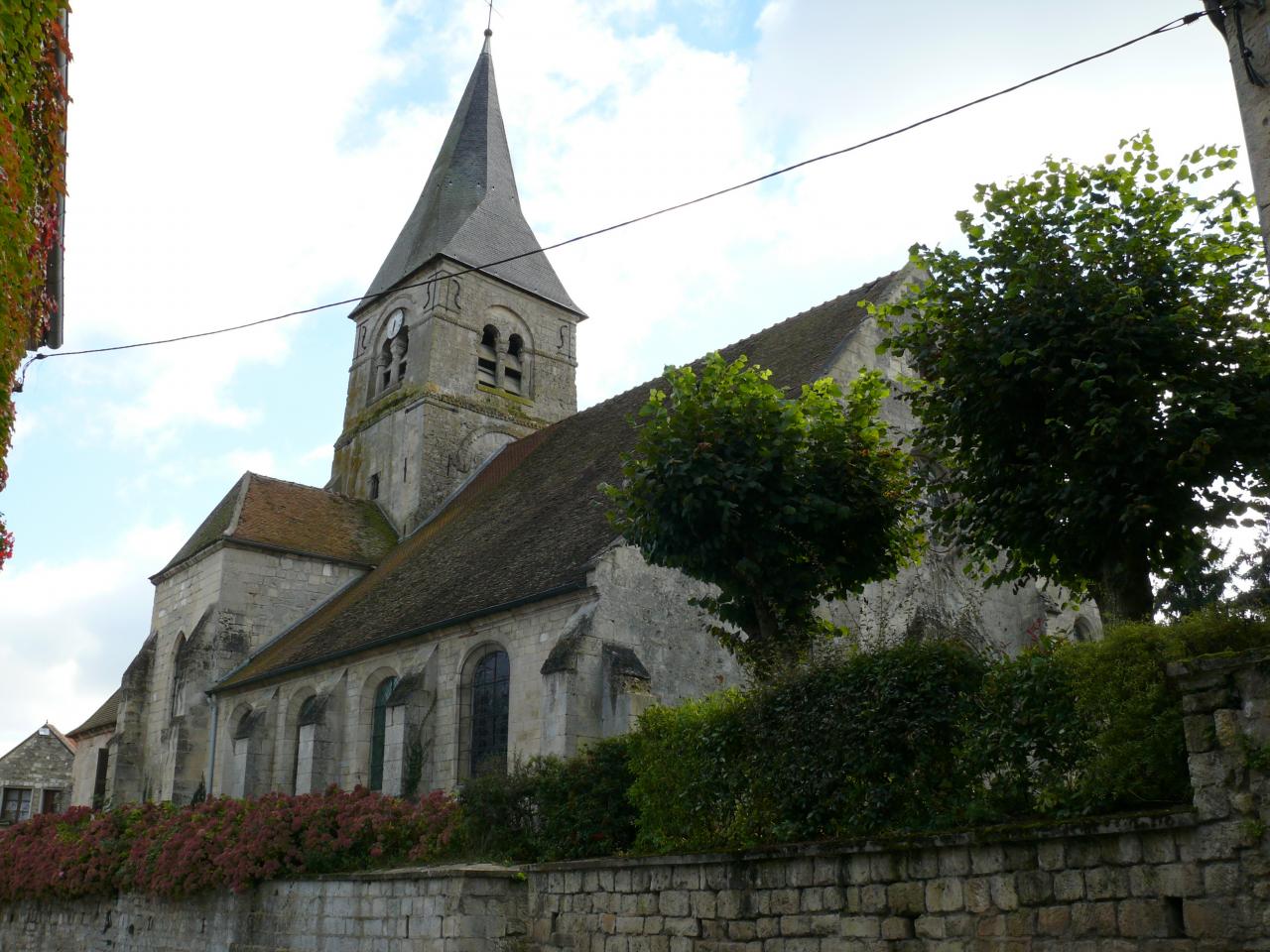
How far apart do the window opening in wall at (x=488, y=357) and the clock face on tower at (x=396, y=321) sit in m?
2.17

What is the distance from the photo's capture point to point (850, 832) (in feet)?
27.7

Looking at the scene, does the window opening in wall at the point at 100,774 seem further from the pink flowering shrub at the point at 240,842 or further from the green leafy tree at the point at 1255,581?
the green leafy tree at the point at 1255,581

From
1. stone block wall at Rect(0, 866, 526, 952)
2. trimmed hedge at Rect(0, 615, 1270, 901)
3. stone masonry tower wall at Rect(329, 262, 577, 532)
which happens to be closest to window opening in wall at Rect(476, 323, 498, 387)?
stone masonry tower wall at Rect(329, 262, 577, 532)

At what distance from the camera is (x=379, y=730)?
19.7 meters

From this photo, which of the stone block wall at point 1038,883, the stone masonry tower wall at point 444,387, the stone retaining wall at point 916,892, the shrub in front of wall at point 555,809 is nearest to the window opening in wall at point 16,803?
the stone masonry tower wall at point 444,387

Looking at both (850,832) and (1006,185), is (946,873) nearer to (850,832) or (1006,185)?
(850,832)

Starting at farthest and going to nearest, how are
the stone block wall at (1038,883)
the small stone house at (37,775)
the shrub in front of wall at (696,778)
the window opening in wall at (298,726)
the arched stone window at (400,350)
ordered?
the small stone house at (37,775) < the arched stone window at (400,350) < the window opening in wall at (298,726) < the shrub in front of wall at (696,778) < the stone block wall at (1038,883)

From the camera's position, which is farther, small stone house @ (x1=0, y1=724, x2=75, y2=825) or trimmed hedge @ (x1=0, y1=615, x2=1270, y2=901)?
small stone house @ (x1=0, y1=724, x2=75, y2=825)

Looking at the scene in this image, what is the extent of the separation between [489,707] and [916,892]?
34.2 ft

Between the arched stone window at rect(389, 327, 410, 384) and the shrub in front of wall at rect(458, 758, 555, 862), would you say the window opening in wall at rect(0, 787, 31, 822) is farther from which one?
the shrub in front of wall at rect(458, 758, 555, 862)

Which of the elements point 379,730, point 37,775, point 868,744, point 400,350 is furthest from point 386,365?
point 868,744

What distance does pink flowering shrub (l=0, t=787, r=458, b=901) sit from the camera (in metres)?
13.0

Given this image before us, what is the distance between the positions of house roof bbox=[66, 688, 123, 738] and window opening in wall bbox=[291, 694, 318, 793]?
9.06 m

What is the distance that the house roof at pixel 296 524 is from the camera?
25.2 m
